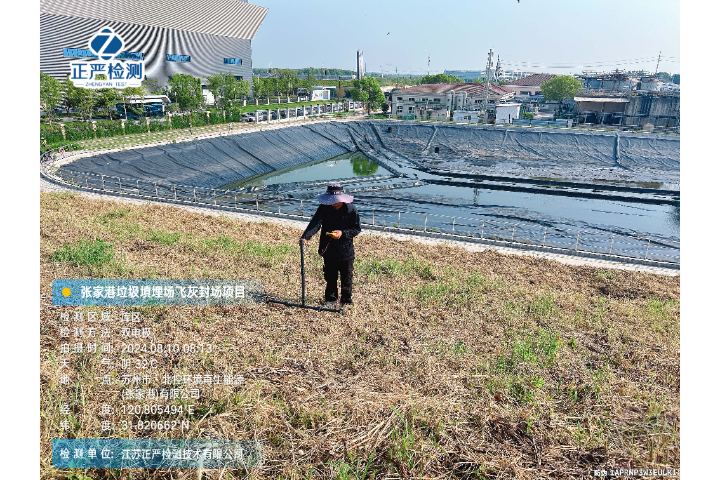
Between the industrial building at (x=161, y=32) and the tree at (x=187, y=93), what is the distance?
15.6 meters

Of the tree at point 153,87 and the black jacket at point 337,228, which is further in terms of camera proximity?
the tree at point 153,87

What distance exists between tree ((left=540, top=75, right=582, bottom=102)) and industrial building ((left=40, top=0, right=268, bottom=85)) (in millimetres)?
55182

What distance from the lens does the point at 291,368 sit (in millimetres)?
4633

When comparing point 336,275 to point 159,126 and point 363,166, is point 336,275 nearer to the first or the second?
point 363,166

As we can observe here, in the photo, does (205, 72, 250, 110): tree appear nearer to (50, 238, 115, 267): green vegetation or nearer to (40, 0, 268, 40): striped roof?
(40, 0, 268, 40): striped roof

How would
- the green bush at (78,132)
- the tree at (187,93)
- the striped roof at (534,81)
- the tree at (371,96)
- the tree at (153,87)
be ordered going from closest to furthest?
the green bush at (78,132)
the tree at (187,93)
the tree at (153,87)
the tree at (371,96)
the striped roof at (534,81)

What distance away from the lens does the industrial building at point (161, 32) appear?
5184 cm

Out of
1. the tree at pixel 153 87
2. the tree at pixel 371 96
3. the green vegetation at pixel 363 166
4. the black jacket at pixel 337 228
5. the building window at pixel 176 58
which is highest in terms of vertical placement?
the building window at pixel 176 58

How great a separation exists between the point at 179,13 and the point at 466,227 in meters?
66.8

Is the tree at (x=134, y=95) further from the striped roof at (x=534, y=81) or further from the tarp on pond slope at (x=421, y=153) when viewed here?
the striped roof at (x=534, y=81)

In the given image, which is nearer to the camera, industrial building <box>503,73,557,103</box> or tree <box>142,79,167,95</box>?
tree <box>142,79,167,95</box>

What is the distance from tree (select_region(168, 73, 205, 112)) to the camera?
4365 centimetres

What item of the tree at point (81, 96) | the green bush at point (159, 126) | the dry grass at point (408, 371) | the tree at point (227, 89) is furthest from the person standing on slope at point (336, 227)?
the tree at point (227, 89)

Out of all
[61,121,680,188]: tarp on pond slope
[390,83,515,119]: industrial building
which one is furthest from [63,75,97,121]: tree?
[390,83,515,119]: industrial building
